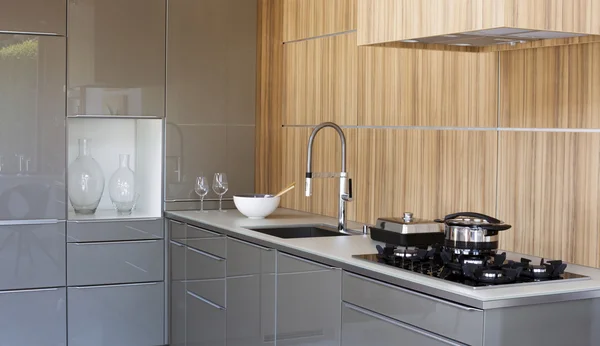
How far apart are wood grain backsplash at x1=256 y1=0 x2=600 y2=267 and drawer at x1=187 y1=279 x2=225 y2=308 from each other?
0.73 m

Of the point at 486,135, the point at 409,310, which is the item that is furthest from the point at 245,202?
the point at 409,310

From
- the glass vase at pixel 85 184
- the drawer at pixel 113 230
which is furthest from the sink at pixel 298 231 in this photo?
the glass vase at pixel 85 184

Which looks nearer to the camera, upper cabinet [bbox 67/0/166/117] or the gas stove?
the gas stove

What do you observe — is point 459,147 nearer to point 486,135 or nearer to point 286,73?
point 486,135

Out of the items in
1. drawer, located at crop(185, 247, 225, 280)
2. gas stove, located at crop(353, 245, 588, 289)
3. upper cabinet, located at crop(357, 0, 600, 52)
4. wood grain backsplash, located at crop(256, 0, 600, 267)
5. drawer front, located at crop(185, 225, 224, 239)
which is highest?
upper cabinet, located at crop(357, 0, 600, 52)

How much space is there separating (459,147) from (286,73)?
164 centimetres

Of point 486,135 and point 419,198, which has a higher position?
point 486,135

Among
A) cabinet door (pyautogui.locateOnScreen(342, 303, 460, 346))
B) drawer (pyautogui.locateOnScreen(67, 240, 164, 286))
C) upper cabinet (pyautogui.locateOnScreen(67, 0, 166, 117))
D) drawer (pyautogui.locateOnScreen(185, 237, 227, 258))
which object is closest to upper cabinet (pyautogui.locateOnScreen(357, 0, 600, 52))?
cabinet door (pyautogui.locateOnScreen(342, 303, 460, 346))

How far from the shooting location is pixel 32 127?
4527 millimetres

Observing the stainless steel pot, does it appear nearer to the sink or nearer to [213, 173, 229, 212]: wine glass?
the sink

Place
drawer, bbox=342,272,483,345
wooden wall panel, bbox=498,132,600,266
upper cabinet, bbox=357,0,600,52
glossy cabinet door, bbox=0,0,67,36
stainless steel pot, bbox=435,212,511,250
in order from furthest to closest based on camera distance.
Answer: glossy cabinet door, bbox=0,0,67,36 → wooden wall panel, bbox=498,132,600,266 → stainless steel pot, bbox=435,212,511,250 → upper cabinet, bbox=357,0,600,52 → drawer, bbox=342,272,483,345

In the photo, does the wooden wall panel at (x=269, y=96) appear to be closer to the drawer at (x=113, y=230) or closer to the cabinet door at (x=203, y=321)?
the drawer at (x=113, y=230)

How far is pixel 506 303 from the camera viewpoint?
7.57 ft

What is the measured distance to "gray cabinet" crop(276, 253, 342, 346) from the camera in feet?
10.0
